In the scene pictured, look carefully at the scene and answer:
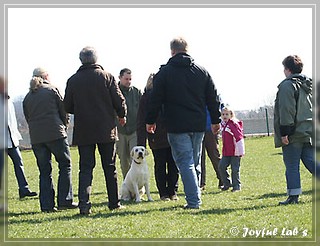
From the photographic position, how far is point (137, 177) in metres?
9.38

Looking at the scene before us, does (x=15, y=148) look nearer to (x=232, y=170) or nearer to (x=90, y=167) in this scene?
(x=90, y=167)

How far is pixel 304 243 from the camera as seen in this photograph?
5.76 m

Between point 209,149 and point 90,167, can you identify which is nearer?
point 90,167

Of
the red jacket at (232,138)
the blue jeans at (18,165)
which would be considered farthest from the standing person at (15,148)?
the red jacket at (232,138)

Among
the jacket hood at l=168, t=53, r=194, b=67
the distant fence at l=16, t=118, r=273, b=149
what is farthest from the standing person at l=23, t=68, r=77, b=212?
the distant fence at l=16, t=118, r=273, b=149

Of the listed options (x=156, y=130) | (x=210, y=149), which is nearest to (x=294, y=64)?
(x=156, y=130)

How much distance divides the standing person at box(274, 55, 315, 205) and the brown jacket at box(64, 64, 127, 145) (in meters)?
2.16

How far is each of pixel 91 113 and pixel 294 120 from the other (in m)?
2.64

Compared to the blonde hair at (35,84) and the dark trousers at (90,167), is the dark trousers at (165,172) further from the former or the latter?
the blonde hair at (35,84)

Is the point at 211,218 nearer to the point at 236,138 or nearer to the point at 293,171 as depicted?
the point at 293,171

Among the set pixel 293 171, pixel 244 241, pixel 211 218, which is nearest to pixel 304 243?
pixel 244 241

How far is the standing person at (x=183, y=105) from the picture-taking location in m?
7.78

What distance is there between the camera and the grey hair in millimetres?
7855

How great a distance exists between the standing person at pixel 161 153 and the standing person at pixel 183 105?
3.88ft
